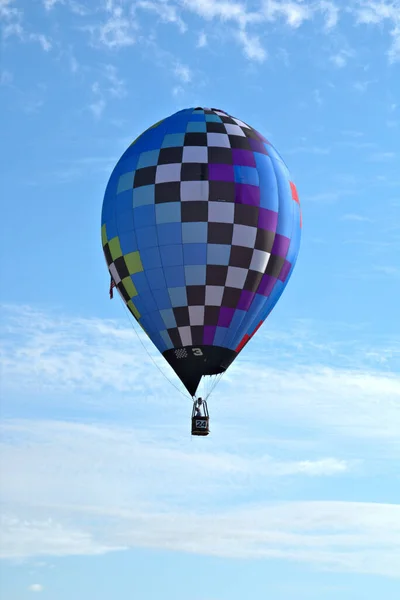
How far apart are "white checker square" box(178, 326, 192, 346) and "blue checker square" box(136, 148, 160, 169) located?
5205 millimetres

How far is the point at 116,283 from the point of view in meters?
46.0

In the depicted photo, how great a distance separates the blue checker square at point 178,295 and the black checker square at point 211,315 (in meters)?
0.70

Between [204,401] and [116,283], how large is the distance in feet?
16.6

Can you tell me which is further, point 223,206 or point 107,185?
point 107,185

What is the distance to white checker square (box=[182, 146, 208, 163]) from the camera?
146 ft

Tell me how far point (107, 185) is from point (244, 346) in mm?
6927

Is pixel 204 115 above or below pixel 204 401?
above

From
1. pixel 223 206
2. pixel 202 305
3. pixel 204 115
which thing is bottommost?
pixel 202 305

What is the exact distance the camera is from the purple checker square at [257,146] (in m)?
45.5

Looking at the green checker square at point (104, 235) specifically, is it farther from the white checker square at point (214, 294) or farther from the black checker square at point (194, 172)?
the white checker square at point (214, 294)

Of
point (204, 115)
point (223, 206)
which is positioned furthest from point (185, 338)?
point (204, 115)

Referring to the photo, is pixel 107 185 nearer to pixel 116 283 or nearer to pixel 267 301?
pixel 116 283

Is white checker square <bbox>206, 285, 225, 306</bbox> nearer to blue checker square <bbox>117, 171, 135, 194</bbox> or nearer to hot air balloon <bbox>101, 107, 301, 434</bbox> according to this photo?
hot air balloon <bbox>101, 107, 301, 434</bbox>

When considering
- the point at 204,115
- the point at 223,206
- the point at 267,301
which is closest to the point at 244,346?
the point at 267,301
